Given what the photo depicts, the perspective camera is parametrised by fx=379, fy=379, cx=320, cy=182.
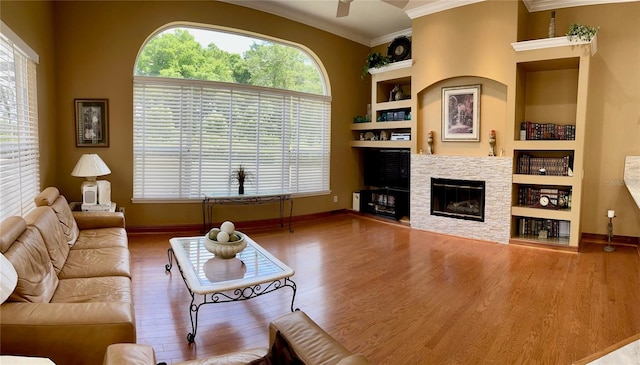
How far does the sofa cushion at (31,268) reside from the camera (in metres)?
2.01

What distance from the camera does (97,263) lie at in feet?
9.80

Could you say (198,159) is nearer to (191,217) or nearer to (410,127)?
(191,217)

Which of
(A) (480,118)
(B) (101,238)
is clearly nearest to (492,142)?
(A) (480,118)

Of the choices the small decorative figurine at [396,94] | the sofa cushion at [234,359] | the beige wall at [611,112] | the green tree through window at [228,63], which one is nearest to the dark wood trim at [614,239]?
the beige wall at [611,112]

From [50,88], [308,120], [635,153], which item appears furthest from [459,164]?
[50,88]

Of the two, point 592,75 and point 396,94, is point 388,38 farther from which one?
point 592,75

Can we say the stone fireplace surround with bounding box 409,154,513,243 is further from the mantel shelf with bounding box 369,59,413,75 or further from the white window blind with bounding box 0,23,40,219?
the white window blind with bounding box 0,23,40,219

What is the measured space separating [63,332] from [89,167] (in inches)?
139

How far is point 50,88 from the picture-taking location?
4633 millimetres

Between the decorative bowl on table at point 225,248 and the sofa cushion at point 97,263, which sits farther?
the decorative bowl on table at point 225,248

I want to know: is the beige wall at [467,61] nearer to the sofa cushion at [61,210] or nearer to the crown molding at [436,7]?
the crown molding at [436,7]

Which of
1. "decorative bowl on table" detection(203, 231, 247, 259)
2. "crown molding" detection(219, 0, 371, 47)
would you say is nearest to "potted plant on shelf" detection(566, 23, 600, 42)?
"crown molding" detection(219, 0, 371, 47)

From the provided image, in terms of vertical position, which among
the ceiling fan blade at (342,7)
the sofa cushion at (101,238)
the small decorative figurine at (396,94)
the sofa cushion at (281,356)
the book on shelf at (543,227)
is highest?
the ceiling fan blade at (342,7)

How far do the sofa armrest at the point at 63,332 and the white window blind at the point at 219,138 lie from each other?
12.9 feet
